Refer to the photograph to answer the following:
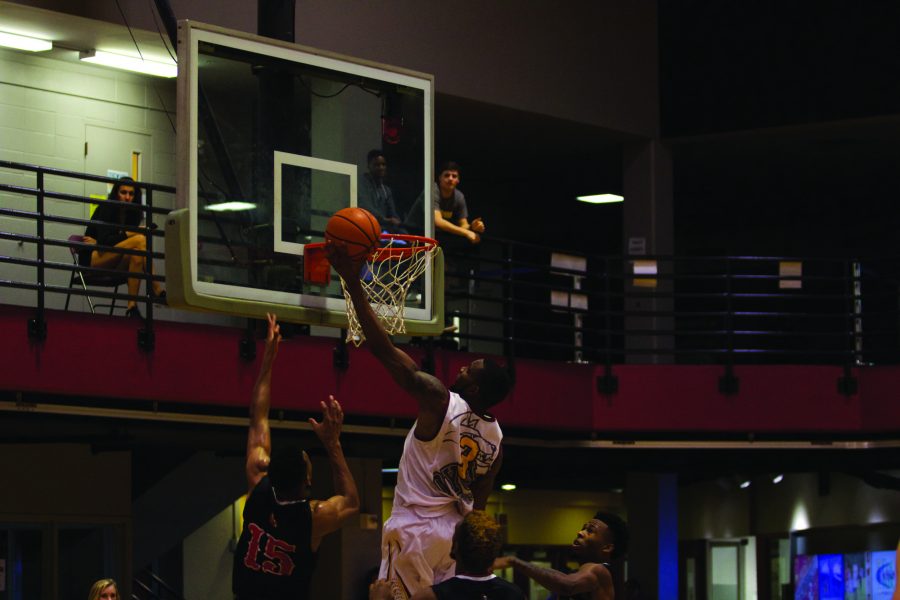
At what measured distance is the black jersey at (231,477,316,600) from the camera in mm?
6977

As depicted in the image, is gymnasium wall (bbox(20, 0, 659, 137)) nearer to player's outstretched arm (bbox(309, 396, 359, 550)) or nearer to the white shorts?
player's outstretched arm (bbox(309, 396, 359, 550))

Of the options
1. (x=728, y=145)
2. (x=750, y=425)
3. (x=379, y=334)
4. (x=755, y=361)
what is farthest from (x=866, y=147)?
(x=379, y=334)

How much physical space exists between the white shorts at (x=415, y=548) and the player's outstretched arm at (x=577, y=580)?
1.59 ft

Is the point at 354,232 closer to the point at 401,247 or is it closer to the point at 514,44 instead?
the point at 401,247

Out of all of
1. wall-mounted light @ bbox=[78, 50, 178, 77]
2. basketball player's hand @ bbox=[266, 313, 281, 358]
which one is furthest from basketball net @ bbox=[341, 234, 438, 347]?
wall-mounted light @ bbox=[78, 50, 178, 77]

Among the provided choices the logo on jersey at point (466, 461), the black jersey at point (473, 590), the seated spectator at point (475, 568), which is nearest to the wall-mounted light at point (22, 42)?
the logo on jersey at point (466, 461)

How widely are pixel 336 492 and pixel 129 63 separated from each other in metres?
8.98

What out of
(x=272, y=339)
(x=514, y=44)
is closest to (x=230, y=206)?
(x=272, y=339)

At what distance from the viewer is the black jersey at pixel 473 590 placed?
6.41 metres

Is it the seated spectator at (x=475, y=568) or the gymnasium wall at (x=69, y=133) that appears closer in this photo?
the seated spectator at (x=475, y=568)

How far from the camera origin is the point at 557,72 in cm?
1817

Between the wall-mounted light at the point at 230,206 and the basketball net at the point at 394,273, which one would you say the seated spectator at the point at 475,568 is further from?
the wall-mounted light at the point at 230,206

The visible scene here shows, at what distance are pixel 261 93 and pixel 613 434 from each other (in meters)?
6.96

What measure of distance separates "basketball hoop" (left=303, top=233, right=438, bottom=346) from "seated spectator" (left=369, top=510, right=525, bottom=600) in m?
3.00
